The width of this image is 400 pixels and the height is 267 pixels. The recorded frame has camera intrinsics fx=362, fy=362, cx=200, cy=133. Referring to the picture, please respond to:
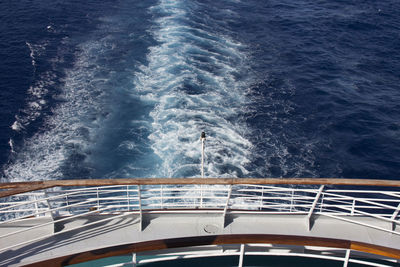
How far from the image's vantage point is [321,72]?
91.1 feet

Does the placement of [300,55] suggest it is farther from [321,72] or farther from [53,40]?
[53,40]

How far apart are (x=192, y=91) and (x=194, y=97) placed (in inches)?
26.7

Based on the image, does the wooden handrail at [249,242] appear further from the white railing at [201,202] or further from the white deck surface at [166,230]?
the white railing at [201,202]

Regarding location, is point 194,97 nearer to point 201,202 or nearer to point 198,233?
point 201,202

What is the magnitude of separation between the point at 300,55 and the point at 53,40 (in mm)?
20029

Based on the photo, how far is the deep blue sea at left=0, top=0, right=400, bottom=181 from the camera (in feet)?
62.6

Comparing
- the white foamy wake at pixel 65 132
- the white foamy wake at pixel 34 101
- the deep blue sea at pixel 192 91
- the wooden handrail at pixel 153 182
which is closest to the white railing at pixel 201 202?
the wooden handrail at pixel 153 182

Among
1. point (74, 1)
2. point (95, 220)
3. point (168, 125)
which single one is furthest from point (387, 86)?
point (74, 1)

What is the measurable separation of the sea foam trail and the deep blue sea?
83 mm

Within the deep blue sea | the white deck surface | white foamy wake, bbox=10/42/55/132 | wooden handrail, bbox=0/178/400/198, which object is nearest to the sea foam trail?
the deep blue sea

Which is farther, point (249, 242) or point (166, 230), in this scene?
point (166, 230)

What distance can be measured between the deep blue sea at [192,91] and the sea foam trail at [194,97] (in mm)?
83

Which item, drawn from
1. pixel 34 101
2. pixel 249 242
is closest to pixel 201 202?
pixel 249 242

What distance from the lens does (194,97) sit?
22.9m
